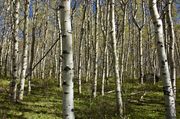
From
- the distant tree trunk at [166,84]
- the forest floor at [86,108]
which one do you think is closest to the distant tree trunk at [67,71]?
the distant tree trunk at [166,84]

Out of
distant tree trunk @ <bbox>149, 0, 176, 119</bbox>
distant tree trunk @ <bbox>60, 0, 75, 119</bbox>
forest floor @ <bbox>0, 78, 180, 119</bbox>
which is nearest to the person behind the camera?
distant tree trunk @ <bbox>60, 0, 75, 119</bbox>

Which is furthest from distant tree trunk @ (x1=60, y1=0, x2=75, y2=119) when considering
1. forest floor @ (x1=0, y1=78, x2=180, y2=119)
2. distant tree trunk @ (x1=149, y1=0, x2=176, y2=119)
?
forest floor @ (x1=0, y1=78, x2=180, y2=119)

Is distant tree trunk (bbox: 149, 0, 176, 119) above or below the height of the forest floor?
above

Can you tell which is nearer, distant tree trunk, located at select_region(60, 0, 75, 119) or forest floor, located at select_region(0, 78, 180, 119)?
distant tree trunk, located at select_region(60, 0, 75, 119)

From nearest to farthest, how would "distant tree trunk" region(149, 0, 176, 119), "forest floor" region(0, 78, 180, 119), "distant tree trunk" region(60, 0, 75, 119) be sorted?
"distant tree trunk" region(60, 0, 75, 119) < "distant tree trunk" region(149, 0, 176, 119) < "forest floor" region(0, 78, 180, 119)

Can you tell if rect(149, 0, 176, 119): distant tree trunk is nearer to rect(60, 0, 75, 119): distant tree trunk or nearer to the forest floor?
the forest floor

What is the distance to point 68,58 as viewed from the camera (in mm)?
7992

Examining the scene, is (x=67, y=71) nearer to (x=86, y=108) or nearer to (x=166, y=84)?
(x=166, y=84)

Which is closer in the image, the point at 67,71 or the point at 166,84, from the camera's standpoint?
the point at 67,71

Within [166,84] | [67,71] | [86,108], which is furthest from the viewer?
[86,108]

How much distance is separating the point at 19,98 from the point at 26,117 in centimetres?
439

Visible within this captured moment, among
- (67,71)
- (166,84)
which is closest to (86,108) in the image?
(166,84)

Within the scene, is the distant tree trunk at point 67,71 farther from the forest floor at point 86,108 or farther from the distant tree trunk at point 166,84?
the forest floor at point 86,108

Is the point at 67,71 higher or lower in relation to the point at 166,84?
higher
